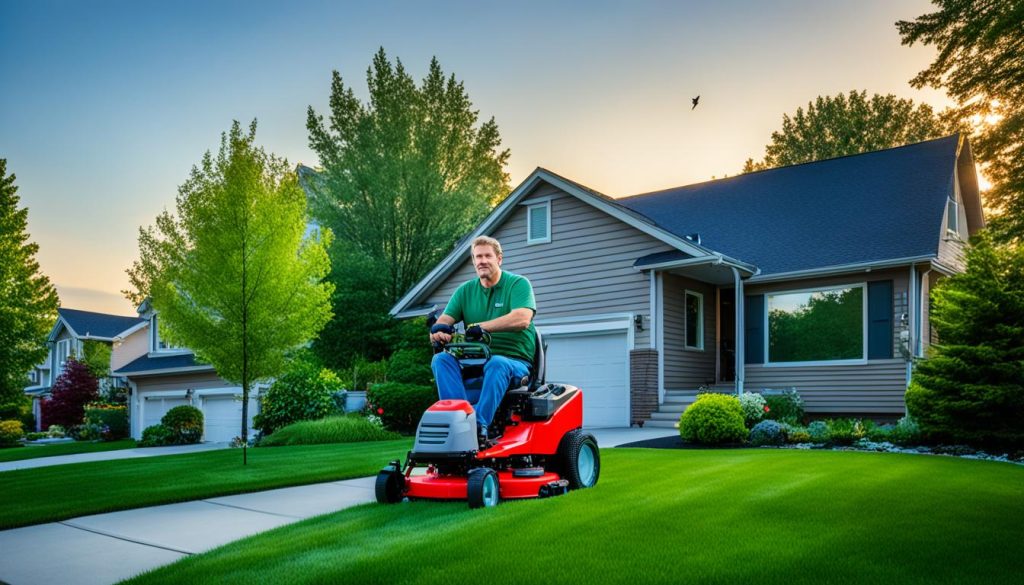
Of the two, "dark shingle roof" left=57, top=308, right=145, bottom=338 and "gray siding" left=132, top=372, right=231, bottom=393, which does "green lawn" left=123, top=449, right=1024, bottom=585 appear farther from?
"dark shingle roof" left=57, top=308, right=145, bottom=338

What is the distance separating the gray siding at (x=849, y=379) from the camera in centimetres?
1459

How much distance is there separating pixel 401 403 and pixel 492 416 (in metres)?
10.9

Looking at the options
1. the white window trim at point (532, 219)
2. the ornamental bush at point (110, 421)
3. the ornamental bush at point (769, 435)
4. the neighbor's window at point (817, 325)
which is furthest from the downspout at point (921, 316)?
the ornamental bush at point (110, 421)

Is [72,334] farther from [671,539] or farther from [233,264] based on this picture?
[671,539]

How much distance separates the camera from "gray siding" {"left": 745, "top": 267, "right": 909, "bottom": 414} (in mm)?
14594

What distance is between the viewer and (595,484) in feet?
21.9

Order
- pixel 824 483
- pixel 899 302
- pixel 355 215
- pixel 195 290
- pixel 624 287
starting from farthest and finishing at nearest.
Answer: pixel 355 215
pixel 624 287
pixel 899 302
pixel 195 290
pixel 824 483

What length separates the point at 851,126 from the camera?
3378 centimetres

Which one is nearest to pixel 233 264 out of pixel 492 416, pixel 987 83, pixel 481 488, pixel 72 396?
pixel 492 416

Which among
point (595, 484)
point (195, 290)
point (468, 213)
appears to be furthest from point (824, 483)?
point (468, 213)

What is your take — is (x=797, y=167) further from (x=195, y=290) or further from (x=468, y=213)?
(x=195, y=290)

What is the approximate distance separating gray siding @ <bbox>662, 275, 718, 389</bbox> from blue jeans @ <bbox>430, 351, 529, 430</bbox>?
10.5 metres

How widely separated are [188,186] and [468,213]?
16.0 metres

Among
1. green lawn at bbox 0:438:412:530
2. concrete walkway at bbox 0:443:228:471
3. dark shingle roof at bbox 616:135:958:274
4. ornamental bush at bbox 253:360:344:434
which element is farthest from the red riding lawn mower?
ornamental bush at bbox 253:360:344:434
